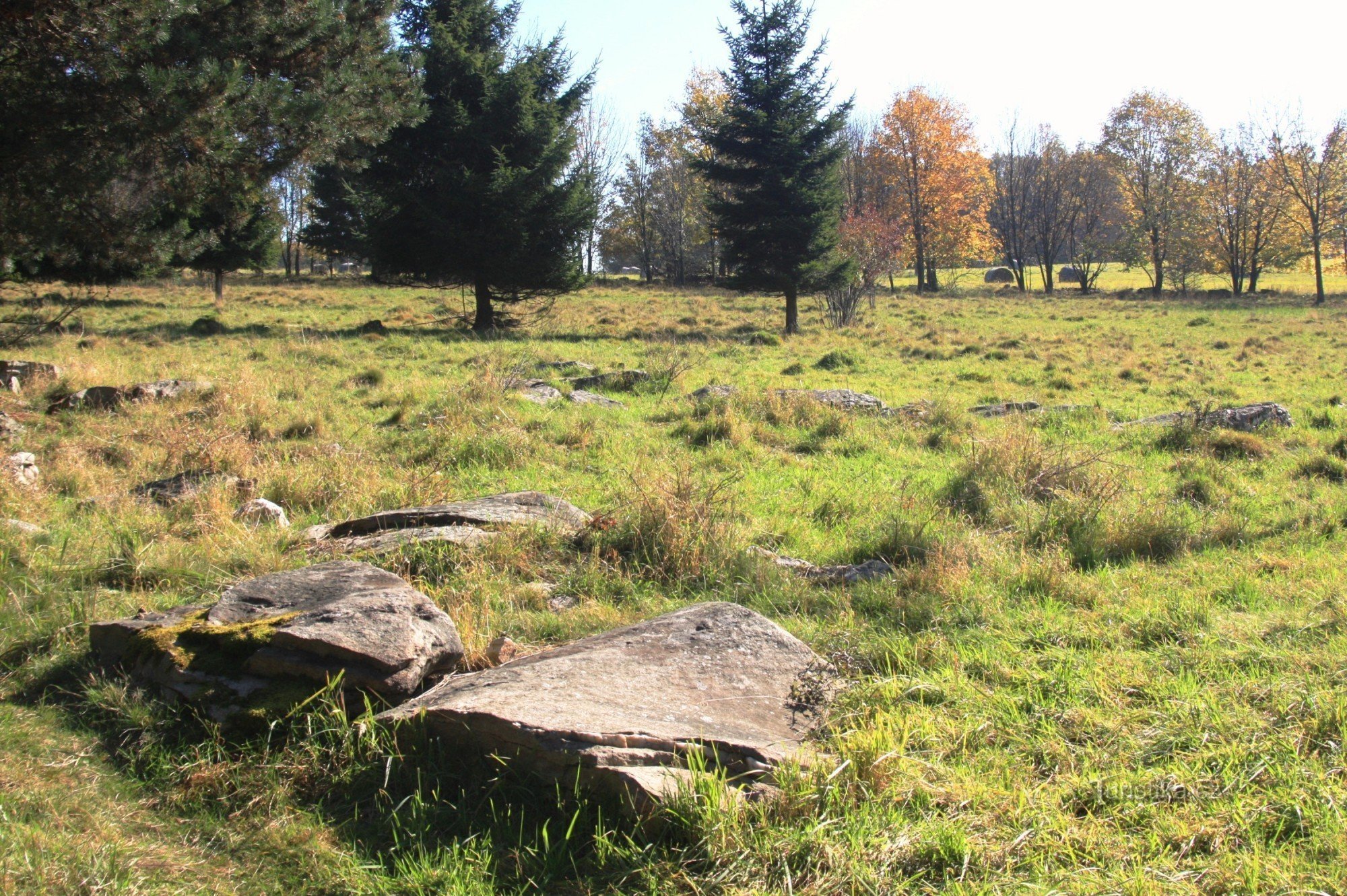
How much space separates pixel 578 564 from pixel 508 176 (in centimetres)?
1596

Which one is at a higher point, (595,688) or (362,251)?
(362,251)

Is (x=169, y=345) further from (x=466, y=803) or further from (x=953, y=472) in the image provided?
(x=466, y=803)

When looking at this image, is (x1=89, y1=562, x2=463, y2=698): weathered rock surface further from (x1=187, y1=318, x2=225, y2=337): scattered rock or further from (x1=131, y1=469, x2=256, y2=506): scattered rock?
(x1=187, y1=318, x2=225, y2=337): scattered rock

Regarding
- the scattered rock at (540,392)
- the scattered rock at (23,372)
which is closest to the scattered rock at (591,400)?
the scattered rock at (540,392)

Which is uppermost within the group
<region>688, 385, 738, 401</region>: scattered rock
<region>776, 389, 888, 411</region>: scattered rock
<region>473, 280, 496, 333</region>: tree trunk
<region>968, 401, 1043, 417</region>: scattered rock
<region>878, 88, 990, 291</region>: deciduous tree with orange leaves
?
<region>878, 88, 990, 291</region>: deciduous tree with orange leaves

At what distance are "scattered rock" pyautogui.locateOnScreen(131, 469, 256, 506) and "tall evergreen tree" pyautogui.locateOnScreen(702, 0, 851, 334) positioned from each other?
18.4 meters

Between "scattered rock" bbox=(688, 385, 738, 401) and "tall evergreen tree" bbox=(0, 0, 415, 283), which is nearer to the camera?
"tall evergreen tree" bbox=(0, 0, 415, 283)

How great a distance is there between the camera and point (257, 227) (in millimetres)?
27016

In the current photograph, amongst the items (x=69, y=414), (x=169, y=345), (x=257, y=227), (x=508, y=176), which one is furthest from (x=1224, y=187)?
(x=69, y=414)

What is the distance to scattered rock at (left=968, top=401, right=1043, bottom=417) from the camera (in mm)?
11336

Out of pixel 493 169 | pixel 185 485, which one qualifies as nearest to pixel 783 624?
pixel 185 485

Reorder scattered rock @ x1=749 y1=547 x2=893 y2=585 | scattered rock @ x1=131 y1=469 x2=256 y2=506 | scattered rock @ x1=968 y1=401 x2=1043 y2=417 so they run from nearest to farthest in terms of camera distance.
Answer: scattered rock @ x1=749 y1=547 x2=893 y2=585 → scattered rock @ x1=131 y1=469 x2=256 y2=506 → scattered rock @ x1=968 y1=401 x2=1043 y2=417

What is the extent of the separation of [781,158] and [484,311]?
882cm

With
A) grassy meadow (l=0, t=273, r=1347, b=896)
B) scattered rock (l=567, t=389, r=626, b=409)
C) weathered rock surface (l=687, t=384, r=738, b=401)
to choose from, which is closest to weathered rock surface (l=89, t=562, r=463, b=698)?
grassy meadow (l=0, t=273, r=1347, b=896)
